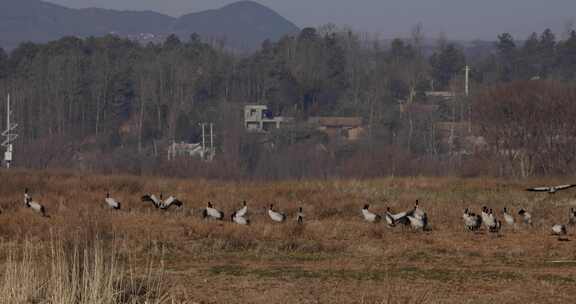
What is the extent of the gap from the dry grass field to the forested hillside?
25.5 m

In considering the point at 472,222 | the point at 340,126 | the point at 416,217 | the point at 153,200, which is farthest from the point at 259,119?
the point at 472,222

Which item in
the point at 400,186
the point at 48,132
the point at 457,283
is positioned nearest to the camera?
the point at 457,283

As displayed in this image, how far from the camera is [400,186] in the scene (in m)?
33.6

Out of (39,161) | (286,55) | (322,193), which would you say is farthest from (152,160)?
(322,193)

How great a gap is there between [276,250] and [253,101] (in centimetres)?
8115

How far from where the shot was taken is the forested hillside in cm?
7344

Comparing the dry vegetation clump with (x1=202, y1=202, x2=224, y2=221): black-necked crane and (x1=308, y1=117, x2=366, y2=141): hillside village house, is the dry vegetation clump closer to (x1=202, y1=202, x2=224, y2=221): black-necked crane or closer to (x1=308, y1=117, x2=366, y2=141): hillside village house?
(x1=202, y1=202, x2=224, y2=221): black-necked crane

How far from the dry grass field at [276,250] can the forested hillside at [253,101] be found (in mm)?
25487

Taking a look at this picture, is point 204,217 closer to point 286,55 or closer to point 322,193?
point 322,193

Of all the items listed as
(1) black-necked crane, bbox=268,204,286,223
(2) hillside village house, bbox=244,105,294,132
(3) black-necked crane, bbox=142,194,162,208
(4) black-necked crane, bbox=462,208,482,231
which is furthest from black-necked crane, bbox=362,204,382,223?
(2) hillside village house, bbox=244,105,294,132

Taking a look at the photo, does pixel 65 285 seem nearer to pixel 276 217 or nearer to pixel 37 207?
pixel 276 217

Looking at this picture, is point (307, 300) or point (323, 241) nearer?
point (307, 300)

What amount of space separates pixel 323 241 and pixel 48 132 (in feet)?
223

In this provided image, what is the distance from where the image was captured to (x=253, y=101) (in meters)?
101
